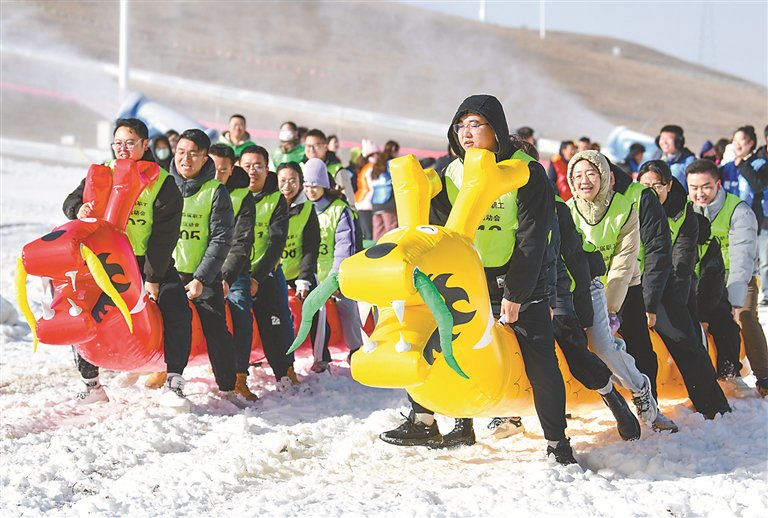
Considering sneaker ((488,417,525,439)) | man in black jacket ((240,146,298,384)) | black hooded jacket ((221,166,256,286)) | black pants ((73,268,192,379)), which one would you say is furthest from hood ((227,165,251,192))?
sneaker ((488,417,525,439))

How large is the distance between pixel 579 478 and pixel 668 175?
2599 mm

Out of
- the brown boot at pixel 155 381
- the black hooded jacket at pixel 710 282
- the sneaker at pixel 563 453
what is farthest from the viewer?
the black hooded jacket at pixel 710 282

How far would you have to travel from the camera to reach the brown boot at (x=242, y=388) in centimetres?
709

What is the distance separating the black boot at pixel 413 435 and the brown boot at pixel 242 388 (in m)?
1.92

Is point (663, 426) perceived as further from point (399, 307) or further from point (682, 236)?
point (399, 307)

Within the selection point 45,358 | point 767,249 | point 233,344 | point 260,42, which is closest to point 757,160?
point 767,249

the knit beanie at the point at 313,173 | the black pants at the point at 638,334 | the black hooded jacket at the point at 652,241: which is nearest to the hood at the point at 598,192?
the black hooded jacket at the point at 652,241

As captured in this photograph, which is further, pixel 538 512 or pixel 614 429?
pixel 614 429

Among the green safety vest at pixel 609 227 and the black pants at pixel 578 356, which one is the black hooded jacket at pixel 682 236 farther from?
the black pants at pixel 578 356

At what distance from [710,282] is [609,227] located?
1.49 metres

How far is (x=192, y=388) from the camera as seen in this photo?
23.4 feet

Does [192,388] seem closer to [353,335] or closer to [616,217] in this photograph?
[353,335]

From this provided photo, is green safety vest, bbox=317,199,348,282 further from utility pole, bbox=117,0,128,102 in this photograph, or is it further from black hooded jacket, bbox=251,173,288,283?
utility pole, bbox=117,0,128,102

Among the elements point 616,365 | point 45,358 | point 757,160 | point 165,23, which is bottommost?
point 45,358
